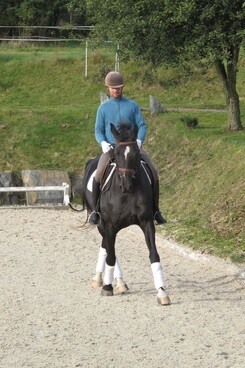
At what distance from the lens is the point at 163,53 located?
24.6 metres

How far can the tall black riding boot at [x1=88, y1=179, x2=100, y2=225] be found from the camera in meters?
12.8

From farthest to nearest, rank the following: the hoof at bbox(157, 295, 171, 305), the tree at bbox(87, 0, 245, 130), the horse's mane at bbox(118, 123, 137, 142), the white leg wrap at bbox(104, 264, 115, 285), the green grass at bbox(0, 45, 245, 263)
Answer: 1. the tree at bbox(87, 0, 245, 130)
2. the green grass at bbox(0, 45, 245, 263)
3. the white leg wrap at bbox(104, 264, 115, 285)
4. the horse's mane at bbox(118, 123, 137, 142)
5. the hoof at bbox(157, 295, 171, 305)

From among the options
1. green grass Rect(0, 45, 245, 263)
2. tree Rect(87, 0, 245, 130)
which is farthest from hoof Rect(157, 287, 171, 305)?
tree Rect(87, 0, 245, 130)

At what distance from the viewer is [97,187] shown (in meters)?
12.9

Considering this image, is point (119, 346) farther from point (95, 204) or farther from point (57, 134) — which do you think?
point (57, 134)

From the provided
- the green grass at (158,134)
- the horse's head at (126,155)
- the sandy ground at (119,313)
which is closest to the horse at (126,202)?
the horse's head at (126,155)

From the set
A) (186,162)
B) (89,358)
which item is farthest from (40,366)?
(186,162)

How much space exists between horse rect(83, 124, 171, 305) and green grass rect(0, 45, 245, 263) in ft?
10.2

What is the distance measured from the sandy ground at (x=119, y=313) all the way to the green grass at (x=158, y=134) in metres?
1.45

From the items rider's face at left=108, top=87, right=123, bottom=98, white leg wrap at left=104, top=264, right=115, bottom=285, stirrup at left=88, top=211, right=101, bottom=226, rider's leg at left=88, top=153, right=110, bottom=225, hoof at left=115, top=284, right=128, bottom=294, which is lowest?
hoof at left=115, top=284, right=128, bottom=294

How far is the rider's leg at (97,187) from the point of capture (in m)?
12.8

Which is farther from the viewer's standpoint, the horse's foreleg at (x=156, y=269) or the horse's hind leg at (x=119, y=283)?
the horse's hind leg at (x=119, y=283)

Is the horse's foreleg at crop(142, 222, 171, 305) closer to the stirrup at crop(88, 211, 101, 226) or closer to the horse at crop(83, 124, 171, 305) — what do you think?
the horse at crop(83, 124, 171, 305)

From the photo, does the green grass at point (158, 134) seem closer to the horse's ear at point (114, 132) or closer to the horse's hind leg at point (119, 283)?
the horse's hind leg at point (119, 283)
